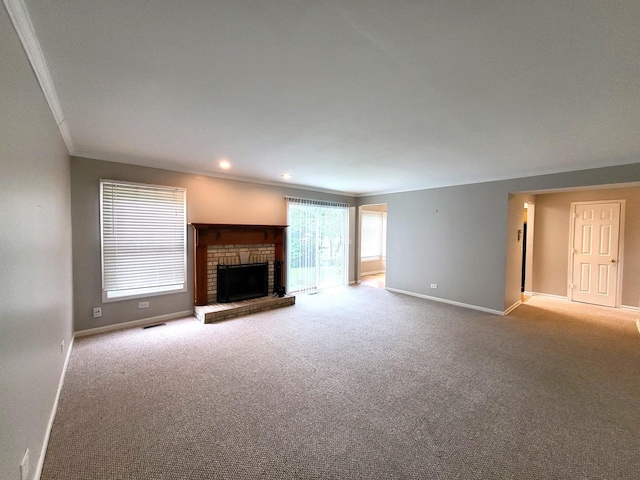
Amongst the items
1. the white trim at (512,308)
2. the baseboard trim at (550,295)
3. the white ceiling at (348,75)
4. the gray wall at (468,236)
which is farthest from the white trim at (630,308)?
the white ceiling at (348,75)

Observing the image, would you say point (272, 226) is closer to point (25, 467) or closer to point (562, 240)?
point (25, 467)

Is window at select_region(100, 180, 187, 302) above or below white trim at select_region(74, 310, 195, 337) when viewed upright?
above

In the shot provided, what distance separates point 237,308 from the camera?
4.50 metres

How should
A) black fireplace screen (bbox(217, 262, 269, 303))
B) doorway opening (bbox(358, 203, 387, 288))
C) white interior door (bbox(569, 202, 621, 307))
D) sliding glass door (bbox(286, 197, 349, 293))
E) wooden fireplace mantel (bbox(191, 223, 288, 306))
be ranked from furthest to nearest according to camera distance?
doorway opening (bbox(358, 203, 387, 288)) < sliding glass door (bbox(286, 197, 349, 293)) < white interior door (bbox(569, 202, 621, 307)) < black fireplace screen (bbox(217, 262, 269, 303)) < wooden fireplace mantel (bbox(191, 223, 288, 306))

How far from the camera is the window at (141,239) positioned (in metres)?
3.75

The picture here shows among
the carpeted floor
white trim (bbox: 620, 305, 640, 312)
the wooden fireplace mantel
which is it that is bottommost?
the carpeted floor

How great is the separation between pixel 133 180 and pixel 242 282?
7.80 feet

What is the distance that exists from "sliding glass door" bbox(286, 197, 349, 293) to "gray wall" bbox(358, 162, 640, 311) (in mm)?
1400

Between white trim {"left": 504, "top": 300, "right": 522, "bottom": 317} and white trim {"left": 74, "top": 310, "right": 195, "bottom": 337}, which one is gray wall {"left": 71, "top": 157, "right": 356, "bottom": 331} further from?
white trim {"left": 504, "top": 300, "right": 522, "bottom": 317}

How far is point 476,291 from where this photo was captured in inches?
198

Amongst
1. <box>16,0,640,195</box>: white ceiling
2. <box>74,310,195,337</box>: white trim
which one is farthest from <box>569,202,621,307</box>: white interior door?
<box>74,310,195,337</box>: white trim

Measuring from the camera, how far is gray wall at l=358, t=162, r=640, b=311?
14.9 feet

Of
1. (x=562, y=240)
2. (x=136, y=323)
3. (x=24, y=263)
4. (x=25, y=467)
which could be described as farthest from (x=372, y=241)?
(x=25, y=467)

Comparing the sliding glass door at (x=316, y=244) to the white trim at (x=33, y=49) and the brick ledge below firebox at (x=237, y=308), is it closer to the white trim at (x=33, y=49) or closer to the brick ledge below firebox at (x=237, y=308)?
the brick ledge below firebox at (x=237, y=308)
